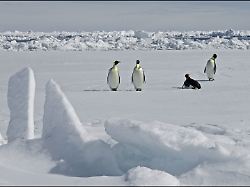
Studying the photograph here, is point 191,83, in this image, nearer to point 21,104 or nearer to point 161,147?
point 21,104

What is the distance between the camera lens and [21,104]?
200 inches

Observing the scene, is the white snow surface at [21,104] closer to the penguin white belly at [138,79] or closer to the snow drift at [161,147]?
the snow drift at [161,147]

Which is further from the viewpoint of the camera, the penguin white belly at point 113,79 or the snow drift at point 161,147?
the penguin white belly at point 113,79

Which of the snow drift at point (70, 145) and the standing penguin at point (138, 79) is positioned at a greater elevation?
the snow drift at point (70, 145)

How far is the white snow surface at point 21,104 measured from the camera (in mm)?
5043

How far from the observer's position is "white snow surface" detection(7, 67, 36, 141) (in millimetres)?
5043

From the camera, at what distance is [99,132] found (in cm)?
500

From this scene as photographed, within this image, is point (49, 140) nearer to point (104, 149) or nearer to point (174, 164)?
point (104, 149)

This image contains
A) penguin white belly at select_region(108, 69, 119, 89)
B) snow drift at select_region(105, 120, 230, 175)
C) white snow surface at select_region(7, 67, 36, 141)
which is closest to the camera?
snow drift at select_region(105, 120, 230, 175)

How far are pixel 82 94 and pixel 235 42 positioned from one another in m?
31.3

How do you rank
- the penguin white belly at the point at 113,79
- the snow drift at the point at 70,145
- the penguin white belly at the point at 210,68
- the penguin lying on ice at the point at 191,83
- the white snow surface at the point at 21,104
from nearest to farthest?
1. the snow drift at the point at 70,145
2. the white snow surface at the point at 21,104
3. the penguin white belly at the point at 113,79
4. the penguin lying on ice at the point at 191,83
5. the penguin white belly at the point at 210,68

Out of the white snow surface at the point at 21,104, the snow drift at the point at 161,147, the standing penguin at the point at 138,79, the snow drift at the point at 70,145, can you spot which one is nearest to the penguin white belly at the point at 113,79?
the standing penguin at the point at 138,79

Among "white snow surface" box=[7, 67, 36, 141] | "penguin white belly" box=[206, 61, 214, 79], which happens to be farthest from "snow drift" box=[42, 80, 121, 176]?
"penguin white belly" box=[206, 61, 214, 79]

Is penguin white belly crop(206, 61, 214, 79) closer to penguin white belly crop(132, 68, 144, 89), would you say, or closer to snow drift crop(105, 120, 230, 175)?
penguin white belly crop(132, 68, 144, 89)
